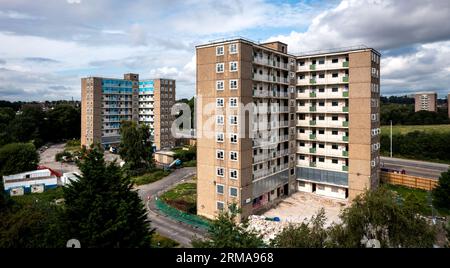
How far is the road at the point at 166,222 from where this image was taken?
29.6 m

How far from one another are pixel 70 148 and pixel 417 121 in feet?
360

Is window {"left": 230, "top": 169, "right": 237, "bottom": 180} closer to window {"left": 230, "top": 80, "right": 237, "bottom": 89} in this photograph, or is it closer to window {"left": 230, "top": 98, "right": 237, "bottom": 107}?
window {"left": 230, "top": 98, "right": 237, "bottom": 107}

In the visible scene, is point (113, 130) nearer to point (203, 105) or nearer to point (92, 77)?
point (92, 77)

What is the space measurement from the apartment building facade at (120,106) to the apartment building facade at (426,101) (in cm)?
10604

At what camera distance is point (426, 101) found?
133 metres

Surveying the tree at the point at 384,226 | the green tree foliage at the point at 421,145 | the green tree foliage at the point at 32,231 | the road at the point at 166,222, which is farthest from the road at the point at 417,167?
the green tree foliage at the point at 32,231

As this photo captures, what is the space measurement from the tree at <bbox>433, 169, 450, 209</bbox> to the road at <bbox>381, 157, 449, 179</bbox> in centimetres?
2041

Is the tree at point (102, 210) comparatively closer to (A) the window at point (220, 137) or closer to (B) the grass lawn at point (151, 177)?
(A) the window at point (220, 137)

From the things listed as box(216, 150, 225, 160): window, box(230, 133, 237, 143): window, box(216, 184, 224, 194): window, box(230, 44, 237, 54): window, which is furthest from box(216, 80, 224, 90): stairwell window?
box(216, 184, 224, 194): window

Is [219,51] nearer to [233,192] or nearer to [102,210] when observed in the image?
[233,192]

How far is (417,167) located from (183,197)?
1892 inches

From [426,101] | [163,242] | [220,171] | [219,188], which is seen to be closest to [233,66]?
[220,171]

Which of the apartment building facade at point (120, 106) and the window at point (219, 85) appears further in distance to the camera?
the apartment building facade at point (120, 106)
